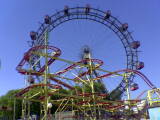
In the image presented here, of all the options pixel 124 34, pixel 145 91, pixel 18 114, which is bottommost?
pixel 18 114

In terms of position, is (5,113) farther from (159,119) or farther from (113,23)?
(159,119)

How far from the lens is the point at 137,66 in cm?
3269

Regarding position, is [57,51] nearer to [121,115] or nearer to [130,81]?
[121,115]

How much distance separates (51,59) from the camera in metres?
17.1

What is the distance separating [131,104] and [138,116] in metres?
2.43

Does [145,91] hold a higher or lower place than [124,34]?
lower

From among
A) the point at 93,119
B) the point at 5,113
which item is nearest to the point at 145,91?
the point at 93,119

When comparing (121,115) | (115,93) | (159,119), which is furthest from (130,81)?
(159,119)

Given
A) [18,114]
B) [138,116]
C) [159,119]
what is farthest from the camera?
Answer: [18,114]

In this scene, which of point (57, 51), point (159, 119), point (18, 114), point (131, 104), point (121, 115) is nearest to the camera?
point (159, 119)

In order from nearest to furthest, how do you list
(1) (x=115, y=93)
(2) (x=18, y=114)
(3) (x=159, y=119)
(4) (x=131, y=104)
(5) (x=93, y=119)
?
(3) (x=159, y=119), (5) (x=93, y=119), (4) (x=131, y=104), (1) (x=115, y=93), (2) (x=18, y=114)

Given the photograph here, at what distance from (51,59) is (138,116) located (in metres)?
11.2

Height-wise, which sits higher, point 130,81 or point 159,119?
point 130,81

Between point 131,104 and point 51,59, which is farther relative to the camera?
point 131,104
